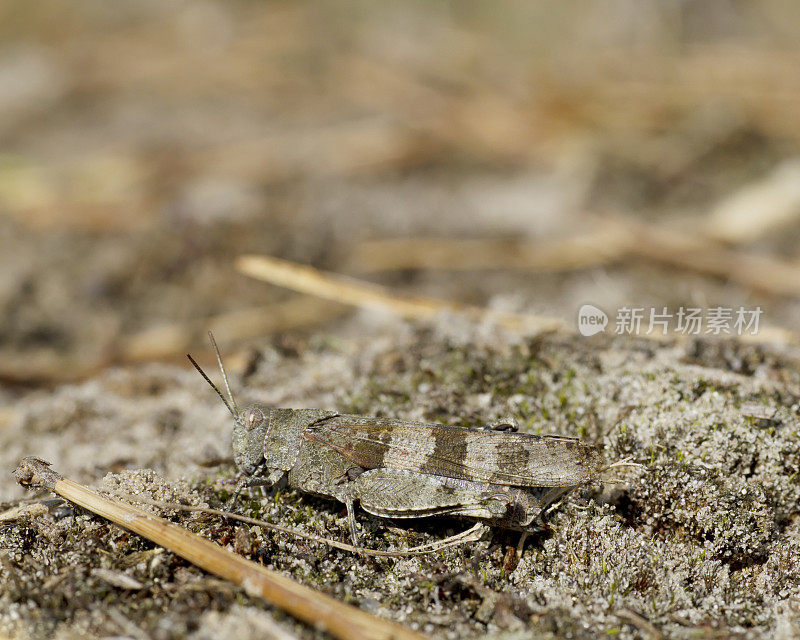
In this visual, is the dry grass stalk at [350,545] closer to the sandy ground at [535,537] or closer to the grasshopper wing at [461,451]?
the sandy ground at [535,537]

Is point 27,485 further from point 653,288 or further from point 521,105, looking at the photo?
point 521,105

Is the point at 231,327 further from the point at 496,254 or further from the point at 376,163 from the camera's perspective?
the point at 376,163

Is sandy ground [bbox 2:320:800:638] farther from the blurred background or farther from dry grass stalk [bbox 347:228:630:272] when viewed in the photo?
dry grass stalk [bbox 347:228:630:272]

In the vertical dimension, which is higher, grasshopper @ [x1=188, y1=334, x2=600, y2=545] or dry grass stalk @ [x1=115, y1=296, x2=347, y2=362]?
grasshopper @ [x1=188, y1=334, x2=600, y2=545]

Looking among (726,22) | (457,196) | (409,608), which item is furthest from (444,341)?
(726,22)

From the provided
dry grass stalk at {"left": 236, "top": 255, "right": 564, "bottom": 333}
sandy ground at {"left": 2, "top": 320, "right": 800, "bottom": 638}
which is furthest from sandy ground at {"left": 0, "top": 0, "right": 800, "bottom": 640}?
dry grass stalk at {"left": 236, "top": 255, "right": 564, "bottom": 333}

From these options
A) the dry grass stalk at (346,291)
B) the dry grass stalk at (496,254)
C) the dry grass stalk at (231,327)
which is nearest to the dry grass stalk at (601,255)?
the dry grass stalk at (496,254)
